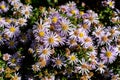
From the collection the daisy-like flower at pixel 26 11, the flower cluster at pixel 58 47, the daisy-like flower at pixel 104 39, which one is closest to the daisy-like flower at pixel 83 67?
the flower cluster at pixel 58 47

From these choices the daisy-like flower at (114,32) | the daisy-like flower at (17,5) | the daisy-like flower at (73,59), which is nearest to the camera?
the daisy-like flower at (73,59)

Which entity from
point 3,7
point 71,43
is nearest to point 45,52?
point 71,43

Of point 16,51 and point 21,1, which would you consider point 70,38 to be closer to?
point 16,51

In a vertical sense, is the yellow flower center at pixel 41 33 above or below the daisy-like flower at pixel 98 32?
below

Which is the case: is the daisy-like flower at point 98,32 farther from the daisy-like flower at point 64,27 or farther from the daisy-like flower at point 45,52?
the daisy-like flower at point 45,52

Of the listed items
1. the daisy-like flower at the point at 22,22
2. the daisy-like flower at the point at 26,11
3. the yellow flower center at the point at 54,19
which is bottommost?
the yellow flower center at the point at 54,19

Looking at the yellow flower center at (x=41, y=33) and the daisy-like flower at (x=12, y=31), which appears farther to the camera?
the daisy-like flower at (x=12, y=31)

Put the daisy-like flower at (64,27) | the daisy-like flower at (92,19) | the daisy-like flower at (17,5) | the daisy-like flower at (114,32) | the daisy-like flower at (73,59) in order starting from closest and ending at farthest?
the daisy-like flower at (73,59) < the daisy-like flower at (64,27) < the daisy-like flower at (114,32) < the daisy-like flower at (92,19) < the daisy-like flower at (17,5)
